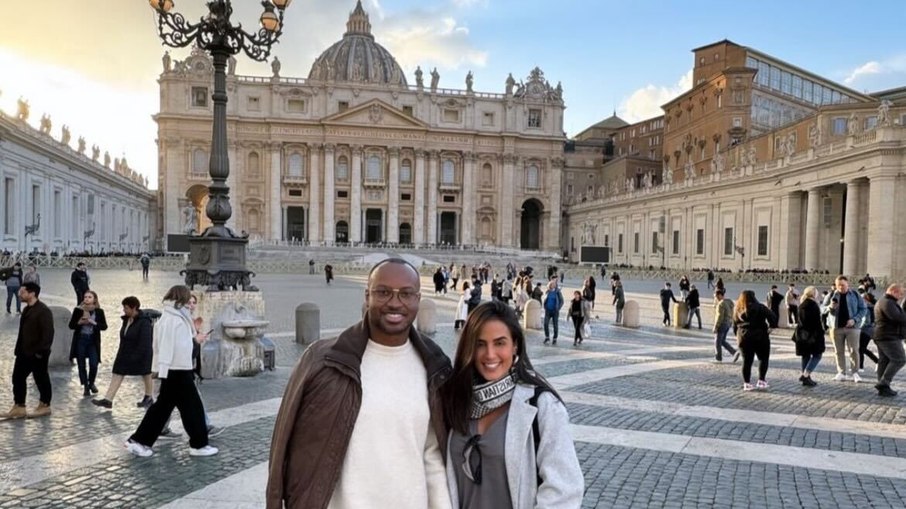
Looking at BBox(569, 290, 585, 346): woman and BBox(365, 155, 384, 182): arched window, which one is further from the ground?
BBox(365, 155, 384, 182): arched window

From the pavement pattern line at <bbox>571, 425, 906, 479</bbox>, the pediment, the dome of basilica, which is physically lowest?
the pavement pattern line at <bbox>571, 425, 906, 479</bbox>

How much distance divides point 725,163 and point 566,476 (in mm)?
60119

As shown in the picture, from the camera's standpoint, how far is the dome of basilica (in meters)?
84.3

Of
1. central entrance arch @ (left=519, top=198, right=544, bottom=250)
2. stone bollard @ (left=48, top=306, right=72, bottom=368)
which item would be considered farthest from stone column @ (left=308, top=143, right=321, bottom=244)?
stone bollard @ (left=48, top=306, right=72, bottom=368)

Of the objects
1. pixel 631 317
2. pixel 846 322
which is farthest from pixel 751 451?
pixel 631 317

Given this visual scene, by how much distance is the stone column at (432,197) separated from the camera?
74750mm

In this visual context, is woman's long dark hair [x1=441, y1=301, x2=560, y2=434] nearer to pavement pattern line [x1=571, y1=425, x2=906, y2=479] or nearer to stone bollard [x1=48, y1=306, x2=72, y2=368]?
pavement pattern line [x1=571, y1=425, x2=906, y2=479]

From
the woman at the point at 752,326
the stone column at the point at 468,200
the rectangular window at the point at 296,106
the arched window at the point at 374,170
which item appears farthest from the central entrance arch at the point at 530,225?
the woman at the point at 752,326

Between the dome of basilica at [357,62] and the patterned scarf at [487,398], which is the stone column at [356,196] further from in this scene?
the patterned scarf at [487,398]

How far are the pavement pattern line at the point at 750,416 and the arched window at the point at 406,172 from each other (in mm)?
67222

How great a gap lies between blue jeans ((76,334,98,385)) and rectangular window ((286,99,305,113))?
67518 mm

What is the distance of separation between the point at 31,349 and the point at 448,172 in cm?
7027

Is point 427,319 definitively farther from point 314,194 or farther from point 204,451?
point 314,194

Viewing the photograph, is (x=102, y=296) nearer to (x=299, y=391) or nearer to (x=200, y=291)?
(x=200, y=291)
